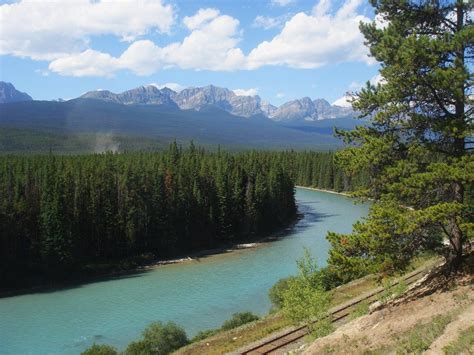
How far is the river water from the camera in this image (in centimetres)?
3859

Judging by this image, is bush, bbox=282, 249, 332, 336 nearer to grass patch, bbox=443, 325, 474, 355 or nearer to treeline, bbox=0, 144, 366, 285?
grass patch, bbox=443, 325, 474, 355

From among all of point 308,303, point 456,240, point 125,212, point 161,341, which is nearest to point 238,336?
point 161,341

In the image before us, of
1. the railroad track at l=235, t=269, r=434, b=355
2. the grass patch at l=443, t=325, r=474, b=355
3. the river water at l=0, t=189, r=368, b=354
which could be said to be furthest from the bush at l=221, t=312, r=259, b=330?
the grass patch at l=443, t=325, r=474, b=355

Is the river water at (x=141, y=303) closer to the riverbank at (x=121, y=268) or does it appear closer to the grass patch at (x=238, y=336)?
the riverbank at (x=121, y=268)

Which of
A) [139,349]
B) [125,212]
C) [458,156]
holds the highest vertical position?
[458,156]

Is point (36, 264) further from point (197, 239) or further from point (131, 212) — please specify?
point (197, 239)

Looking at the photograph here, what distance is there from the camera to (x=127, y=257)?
215 feet

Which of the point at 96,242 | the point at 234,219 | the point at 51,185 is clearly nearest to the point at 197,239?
the point at 234,219

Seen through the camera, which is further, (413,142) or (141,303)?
(141,303)

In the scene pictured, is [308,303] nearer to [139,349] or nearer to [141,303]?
[139,349]

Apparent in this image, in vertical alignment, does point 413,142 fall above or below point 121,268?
above

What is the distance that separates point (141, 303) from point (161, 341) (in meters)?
17.2

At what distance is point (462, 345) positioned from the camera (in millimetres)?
11711

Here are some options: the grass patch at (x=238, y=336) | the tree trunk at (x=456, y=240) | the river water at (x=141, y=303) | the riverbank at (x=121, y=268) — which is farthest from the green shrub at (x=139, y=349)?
the riverbank at (x=121, y=268)
